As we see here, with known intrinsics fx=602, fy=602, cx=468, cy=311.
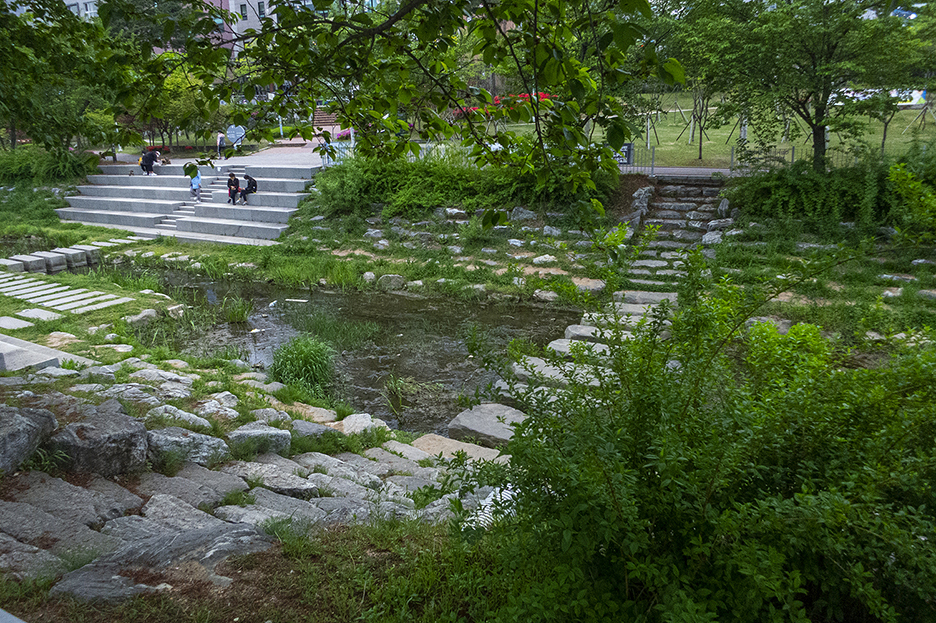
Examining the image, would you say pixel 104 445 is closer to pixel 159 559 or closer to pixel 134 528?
pixel 134 528

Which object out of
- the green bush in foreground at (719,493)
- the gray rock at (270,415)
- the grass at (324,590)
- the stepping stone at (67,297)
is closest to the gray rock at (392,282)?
the stepping stone at (67,297)

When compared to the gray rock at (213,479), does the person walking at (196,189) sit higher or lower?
higher

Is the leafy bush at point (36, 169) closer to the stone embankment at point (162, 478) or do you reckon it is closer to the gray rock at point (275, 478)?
the stone embankment at point (162, 478)

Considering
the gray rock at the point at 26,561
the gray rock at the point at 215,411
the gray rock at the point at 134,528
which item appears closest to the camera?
the gray rock at the point at 26,561

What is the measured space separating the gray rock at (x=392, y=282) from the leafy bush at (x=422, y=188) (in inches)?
109

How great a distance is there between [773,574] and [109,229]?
61.4ft

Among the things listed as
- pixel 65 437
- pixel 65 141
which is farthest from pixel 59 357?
pixel 65 437

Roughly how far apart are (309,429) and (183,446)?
120 cm

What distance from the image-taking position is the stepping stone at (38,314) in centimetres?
866

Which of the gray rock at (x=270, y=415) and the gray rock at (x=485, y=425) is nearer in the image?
the gray rock at (x=270, y=415)

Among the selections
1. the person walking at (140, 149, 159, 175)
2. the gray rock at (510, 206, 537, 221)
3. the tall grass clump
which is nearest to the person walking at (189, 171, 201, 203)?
the person walking at (140, 149, 159, 175)

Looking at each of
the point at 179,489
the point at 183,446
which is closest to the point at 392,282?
the point at 183,446

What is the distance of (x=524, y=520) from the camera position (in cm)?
221

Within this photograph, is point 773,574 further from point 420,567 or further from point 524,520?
point 420,567
